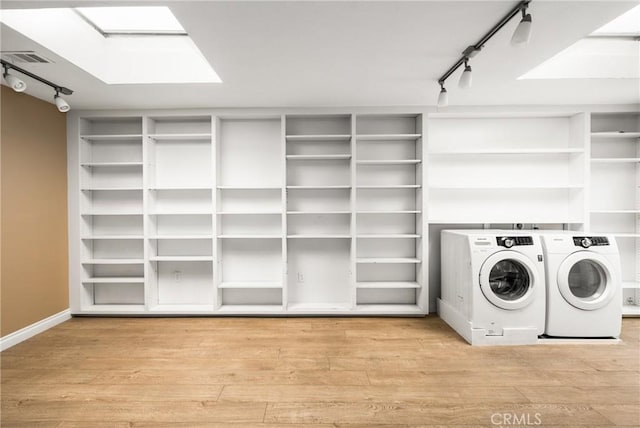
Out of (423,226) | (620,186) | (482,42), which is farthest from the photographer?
(620,186)

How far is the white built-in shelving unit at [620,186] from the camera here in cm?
398

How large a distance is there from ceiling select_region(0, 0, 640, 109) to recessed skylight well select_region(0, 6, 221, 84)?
0.28 feet

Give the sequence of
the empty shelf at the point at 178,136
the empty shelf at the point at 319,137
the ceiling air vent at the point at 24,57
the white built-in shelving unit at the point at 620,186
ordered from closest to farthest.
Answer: the ceiling air vent at the point at 24,57 → the empty shelf at the point at 319,137 → the empty shelf at the point at 178,136 → the white built-in shelving unit at the point at 620,186

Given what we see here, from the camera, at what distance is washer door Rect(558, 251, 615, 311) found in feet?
10.1

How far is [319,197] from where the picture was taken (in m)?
4.11

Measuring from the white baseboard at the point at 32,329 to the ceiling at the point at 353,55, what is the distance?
7.31 feet

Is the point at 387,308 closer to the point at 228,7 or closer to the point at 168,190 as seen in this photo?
the point at 168,190

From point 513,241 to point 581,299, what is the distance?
0.81 meters

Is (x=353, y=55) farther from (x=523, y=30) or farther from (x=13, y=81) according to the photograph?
(x=13, y=81)

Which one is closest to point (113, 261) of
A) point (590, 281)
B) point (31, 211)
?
point (31, 211)

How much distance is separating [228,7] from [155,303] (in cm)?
338

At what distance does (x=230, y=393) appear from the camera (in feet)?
7.41

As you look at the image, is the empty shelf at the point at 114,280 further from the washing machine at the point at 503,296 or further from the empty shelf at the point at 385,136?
the washing machine at the point at 503,296

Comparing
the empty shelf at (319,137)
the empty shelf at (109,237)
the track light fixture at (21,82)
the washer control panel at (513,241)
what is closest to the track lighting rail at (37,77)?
the track light fixture at (21,82)
